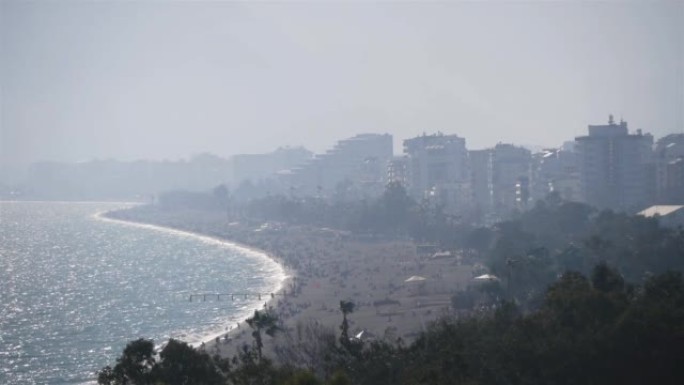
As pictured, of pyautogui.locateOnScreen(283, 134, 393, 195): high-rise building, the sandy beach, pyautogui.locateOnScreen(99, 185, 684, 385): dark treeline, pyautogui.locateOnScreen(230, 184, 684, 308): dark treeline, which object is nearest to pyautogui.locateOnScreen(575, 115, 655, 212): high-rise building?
pyautogui.locateOnScreen(230, 184, 684, 308): dark treeline

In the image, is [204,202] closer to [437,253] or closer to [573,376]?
[437,253]

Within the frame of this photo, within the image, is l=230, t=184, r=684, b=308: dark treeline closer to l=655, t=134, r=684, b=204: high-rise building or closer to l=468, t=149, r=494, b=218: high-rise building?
l=655, t=134, r=684, b=204: high-rise building

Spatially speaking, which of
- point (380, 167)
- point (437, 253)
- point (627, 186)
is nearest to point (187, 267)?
point (437, 253)

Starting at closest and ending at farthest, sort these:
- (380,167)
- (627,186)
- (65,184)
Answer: (627,186), (380,167), (65,184)

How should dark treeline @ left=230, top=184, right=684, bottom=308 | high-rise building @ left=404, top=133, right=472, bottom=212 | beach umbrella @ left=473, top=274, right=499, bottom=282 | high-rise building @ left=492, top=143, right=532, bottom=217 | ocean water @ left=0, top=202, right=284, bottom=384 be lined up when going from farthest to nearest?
high-rise building @ left=404, top=133, right=472, bottom=212 → high-rise building @ left=492, top=143, right=532, bottom=217 → beach umbrella @ left=473, top=274, right=499, bottom=282 → dark treeline @ left=230, top=184, right=684, bottom=308 → ocean water @ left=0, top=202, right=284, bottom=384

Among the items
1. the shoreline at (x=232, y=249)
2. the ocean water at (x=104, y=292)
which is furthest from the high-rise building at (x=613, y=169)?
the ocean water at (x=104, y=292)

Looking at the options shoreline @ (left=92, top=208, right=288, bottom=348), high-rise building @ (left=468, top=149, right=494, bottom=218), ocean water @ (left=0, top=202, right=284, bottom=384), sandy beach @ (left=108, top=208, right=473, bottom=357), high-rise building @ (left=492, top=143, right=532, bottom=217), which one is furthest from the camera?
high-rise building @ (left=468, top=149, right=494, bottom=218)

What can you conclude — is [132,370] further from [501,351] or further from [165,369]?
[501,351]
